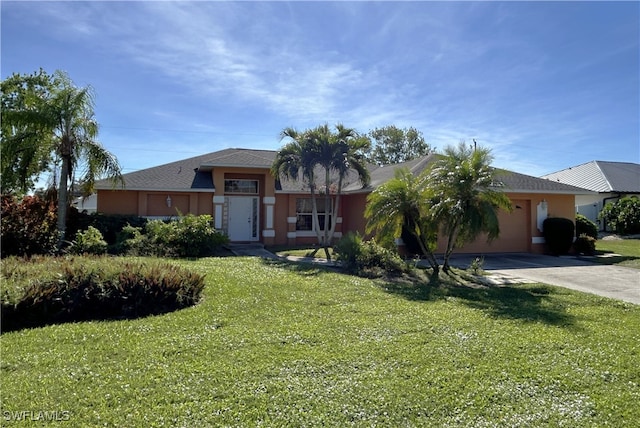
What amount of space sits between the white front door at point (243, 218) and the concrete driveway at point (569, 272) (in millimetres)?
9509

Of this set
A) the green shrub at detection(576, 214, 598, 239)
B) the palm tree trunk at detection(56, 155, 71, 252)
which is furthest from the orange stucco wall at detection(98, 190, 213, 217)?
the green shrub at detection(576, 214, 598, 239)

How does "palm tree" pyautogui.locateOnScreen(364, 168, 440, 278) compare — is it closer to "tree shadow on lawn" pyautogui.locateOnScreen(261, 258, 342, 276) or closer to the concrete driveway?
"tree shadow on lawn" pyautogui.locateOnScreen(261, 258, 342, 276)

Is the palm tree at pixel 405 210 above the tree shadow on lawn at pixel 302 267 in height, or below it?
above

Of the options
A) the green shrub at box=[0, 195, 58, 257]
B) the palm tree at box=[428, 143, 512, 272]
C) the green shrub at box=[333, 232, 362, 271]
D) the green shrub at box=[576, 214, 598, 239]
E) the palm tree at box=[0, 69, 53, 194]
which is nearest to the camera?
the palm tree at box=[428, 143, 512, 272]

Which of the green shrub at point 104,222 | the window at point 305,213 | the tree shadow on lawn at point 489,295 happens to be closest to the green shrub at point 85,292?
the tree shadow on lawn at point 489,295

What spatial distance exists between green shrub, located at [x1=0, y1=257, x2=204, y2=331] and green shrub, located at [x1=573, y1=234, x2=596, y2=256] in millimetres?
17548

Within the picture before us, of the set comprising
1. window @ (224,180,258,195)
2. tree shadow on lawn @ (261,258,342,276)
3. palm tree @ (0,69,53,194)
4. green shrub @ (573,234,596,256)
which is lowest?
tree shadow on lawn @ (261,258,342,276)

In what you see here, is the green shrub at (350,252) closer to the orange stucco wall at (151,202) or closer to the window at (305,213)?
the window at (305,213)

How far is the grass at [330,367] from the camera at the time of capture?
384 cm

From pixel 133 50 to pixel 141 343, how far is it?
9.32 meters

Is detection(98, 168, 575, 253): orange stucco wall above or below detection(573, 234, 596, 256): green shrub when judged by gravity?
above

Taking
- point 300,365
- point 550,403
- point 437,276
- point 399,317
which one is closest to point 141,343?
point 300,365

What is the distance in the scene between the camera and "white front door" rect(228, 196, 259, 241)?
68.0ft

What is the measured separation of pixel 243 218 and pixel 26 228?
9181 millimetres
